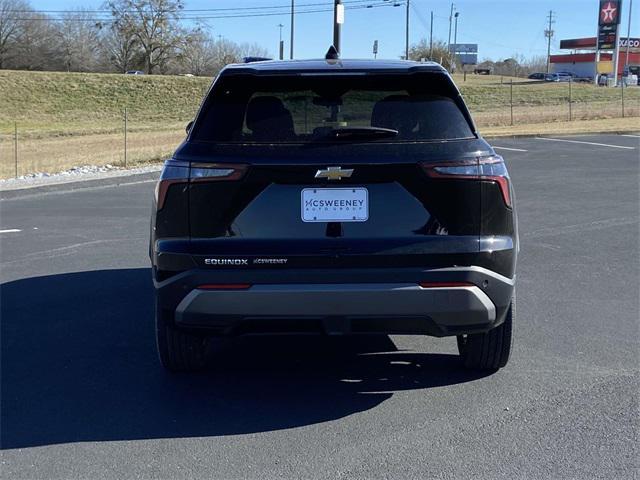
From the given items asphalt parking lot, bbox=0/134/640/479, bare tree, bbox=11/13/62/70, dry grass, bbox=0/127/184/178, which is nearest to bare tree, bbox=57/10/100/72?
bare tree, bbox=11/13/62/70

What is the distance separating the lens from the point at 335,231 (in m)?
4.00

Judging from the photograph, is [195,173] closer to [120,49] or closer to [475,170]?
[475,170]

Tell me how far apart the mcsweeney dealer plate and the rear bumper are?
26 cm

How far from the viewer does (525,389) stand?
15.3 feet

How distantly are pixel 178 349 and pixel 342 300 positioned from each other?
48.5 inches

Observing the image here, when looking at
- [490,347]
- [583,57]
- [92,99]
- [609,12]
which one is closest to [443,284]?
[490,347]

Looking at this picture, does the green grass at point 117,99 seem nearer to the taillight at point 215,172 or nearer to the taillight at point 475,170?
the taillight at point 215,172

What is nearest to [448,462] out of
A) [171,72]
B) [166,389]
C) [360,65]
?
[166,389]

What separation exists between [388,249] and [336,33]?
19573 mm

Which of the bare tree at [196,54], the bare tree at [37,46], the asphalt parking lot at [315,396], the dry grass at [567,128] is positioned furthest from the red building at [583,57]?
the asphalt parking lot at [315,396]

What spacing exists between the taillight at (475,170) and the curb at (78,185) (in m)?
10.8

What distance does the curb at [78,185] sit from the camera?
1363 cm

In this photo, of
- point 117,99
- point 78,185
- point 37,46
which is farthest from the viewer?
point 37,46

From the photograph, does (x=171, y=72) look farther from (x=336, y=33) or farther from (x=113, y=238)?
(x=113, y=238)
